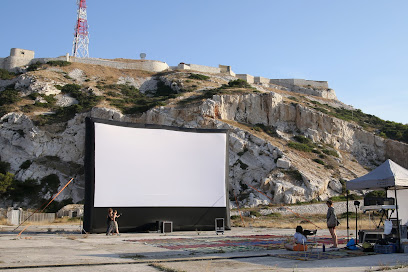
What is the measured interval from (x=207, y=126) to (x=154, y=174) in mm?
19147

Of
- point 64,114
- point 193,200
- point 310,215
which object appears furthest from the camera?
point 64,114

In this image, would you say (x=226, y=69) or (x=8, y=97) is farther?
(x=226, y=69)

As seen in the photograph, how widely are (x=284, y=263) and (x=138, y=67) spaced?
45.5 m

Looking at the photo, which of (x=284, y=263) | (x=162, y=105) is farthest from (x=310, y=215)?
(x=284, y=263)

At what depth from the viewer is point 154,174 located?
1482cm

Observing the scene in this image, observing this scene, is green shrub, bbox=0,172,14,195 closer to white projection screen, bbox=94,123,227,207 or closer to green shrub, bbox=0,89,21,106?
green shrub, bbox=0,89,21,106

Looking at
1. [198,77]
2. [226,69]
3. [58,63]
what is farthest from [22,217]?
[226,69]

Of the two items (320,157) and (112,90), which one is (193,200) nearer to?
(320,157)

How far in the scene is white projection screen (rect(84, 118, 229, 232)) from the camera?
14.0 m

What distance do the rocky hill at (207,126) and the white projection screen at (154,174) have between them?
477 inches

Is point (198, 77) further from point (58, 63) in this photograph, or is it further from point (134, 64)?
point (58, 63)

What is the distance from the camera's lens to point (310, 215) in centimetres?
2530

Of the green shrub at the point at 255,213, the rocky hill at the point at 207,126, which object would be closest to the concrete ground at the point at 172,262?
the green shrub at the point at 255,213

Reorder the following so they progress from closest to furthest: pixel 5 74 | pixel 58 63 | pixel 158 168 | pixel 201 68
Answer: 1. pixel 158 168
2. pixel 5 74
3. pixel 58 63
4. pixel 201 68
